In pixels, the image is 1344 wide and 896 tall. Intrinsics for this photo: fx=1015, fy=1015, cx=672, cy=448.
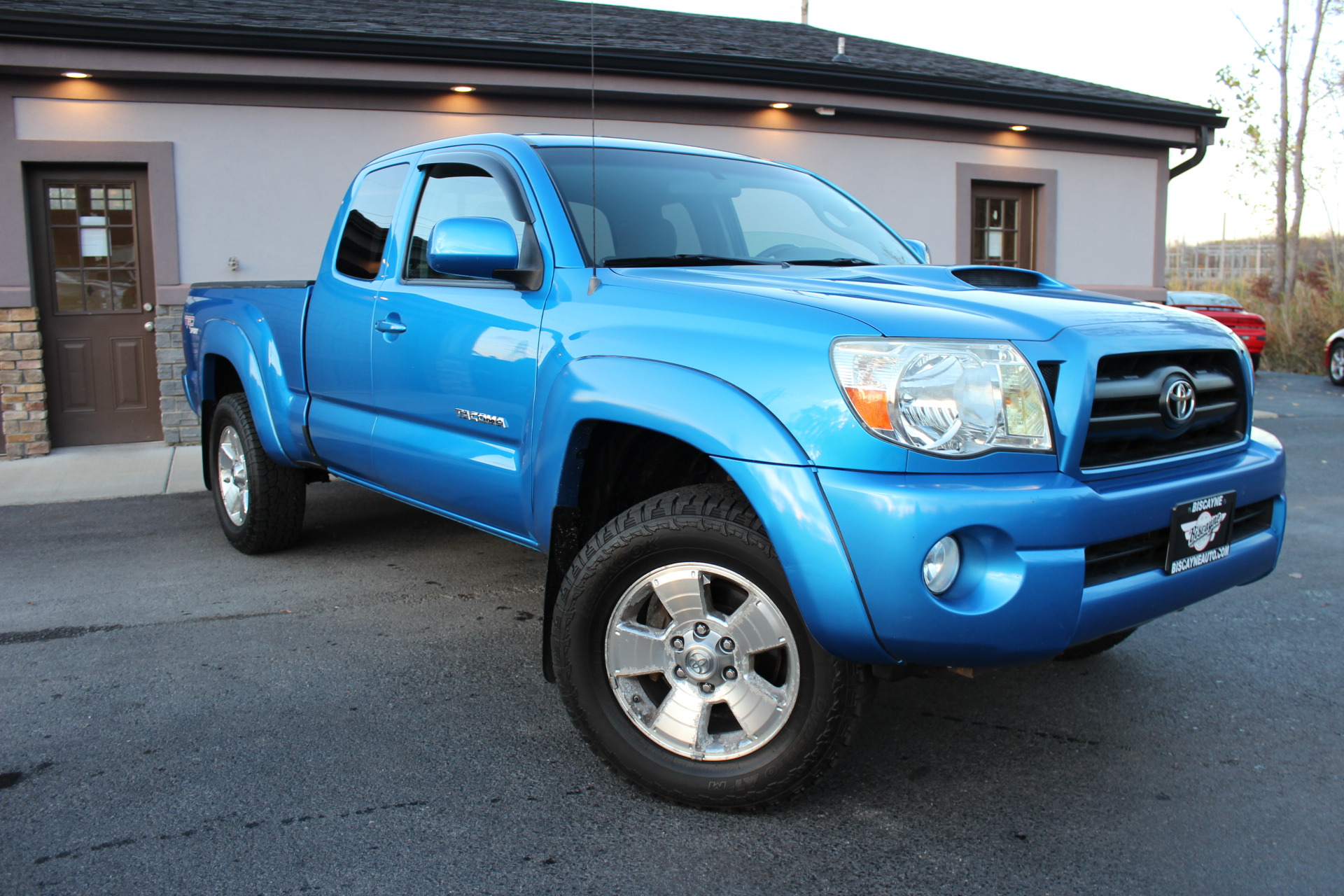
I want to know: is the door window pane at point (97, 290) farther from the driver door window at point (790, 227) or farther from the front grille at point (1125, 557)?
the front grille at point (1125, 557)

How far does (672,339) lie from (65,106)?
844cm

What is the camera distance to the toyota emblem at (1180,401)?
257cm

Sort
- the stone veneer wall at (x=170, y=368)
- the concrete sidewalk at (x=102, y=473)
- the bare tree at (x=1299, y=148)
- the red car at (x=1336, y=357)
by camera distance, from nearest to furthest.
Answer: the concrete sidewalk at (x=102, y=473) < the stone veneer wall at (x=170, y=368) < the red car at (x=1336, y=357) < the bare tree at (x=1299, y=148)

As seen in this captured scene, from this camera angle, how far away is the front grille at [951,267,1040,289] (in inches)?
121

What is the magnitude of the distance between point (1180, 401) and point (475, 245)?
205 cm

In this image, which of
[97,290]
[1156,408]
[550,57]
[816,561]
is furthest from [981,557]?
[97,290]

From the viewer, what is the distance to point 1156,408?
102 inches

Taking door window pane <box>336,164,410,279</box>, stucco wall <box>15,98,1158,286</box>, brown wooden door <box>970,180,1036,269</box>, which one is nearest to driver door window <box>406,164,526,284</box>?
door window pane <box>336,164,410,279</box>

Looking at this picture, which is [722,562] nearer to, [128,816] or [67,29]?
[128,816]

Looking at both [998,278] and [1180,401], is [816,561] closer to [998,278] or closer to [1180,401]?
[1180,401]

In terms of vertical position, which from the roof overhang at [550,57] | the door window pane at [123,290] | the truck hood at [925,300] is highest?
the roof overhang at [550,57]

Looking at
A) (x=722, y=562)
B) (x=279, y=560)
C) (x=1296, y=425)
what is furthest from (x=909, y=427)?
(x=1296, y=425)

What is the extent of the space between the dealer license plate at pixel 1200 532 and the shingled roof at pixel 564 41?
7481 mm

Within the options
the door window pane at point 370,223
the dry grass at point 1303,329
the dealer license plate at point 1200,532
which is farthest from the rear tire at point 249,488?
the dry grass at point 1303,329
